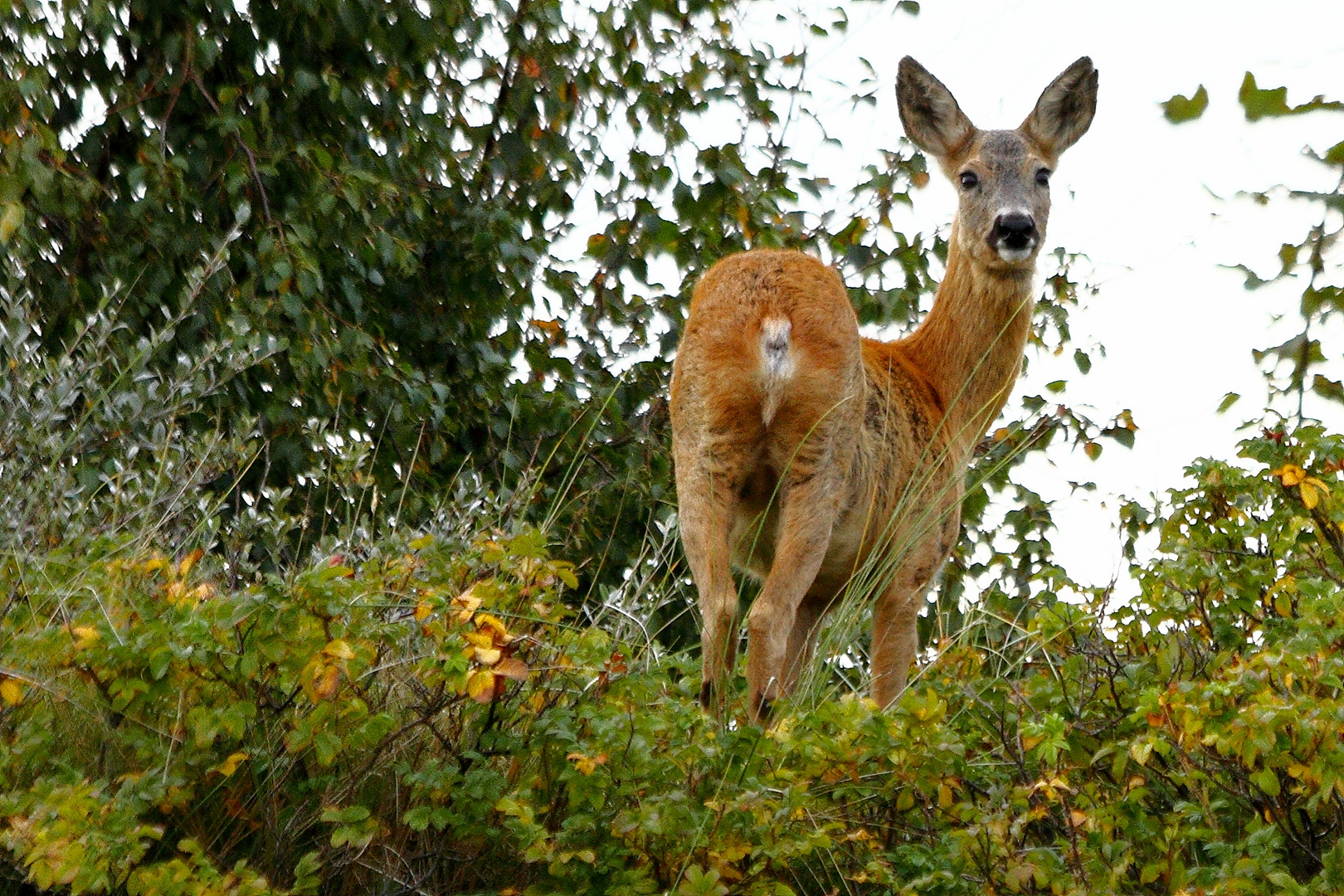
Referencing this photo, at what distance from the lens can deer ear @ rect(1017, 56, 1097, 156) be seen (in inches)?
275

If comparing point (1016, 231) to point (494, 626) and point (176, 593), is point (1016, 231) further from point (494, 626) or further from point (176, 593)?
point (176, 593)

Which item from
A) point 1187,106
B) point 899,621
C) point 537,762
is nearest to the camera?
point 1187,106

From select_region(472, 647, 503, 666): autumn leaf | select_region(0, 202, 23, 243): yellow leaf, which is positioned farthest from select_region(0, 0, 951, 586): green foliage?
select_region(472, 647, 503, 666): autumn leaf

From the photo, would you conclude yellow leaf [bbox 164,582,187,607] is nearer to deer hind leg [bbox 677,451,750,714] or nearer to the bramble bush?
the bramble bush

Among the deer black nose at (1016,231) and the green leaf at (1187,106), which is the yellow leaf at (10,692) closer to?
the green leaf at (1187,106)

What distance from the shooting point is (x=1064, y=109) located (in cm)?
703

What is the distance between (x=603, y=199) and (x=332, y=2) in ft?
4.80

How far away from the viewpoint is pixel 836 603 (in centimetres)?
585

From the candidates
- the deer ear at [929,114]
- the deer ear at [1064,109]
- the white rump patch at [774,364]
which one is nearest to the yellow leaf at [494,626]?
the white rump patch at [774,364]

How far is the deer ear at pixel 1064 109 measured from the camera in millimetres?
6984

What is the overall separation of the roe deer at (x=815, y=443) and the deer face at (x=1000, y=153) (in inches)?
0.7

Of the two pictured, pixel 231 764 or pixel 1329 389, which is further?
pixel 1329 389

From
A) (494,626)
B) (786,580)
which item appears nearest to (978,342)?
(786,580)

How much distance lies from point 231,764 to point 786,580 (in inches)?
81.6
